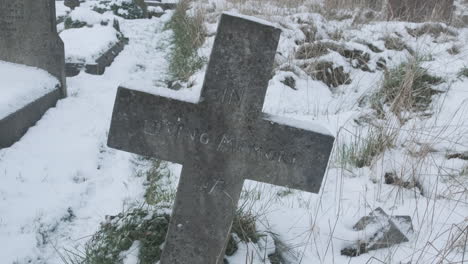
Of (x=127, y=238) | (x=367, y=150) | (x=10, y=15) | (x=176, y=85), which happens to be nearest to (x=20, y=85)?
(x=10, y=15)

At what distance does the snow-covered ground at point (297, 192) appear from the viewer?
2.34 meters

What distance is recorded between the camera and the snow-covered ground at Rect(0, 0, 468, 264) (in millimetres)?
2336

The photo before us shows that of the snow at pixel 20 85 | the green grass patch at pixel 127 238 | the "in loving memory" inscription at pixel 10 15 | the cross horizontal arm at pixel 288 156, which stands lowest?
the snow at pixel 20 85

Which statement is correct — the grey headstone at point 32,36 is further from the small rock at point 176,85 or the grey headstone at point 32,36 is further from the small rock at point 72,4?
the small rock at point 72,4

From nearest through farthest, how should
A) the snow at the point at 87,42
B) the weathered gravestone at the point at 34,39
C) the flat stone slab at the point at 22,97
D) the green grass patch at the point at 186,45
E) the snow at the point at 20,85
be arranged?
the flat stone slab at the point at 22,97
the snow at the point at 20,85
the weathered gravestone at the point at 34,39
the snow at the point at 87,42
the green grass patch at the point at 186,45

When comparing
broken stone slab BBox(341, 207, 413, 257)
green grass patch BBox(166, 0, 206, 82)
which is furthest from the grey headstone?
broken stone slab BBox(341, 207, 413, 257)

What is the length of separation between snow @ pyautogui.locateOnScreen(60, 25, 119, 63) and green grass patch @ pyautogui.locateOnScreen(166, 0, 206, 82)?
0.98 m

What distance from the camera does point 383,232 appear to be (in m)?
2.24

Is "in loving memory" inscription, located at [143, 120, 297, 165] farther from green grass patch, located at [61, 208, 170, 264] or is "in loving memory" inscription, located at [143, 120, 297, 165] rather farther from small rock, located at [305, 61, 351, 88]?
small rock, located at [305, 61, 351, 88]

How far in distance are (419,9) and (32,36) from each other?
566 cm

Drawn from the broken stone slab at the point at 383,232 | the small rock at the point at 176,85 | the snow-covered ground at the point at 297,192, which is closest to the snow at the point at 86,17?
the snow-covered ground at the point at 297,192

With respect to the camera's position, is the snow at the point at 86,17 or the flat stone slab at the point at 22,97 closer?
the flat stone slab at the point at 22,97

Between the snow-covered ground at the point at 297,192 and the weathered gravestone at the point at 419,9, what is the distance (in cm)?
193

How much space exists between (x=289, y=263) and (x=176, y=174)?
1.36 meters
